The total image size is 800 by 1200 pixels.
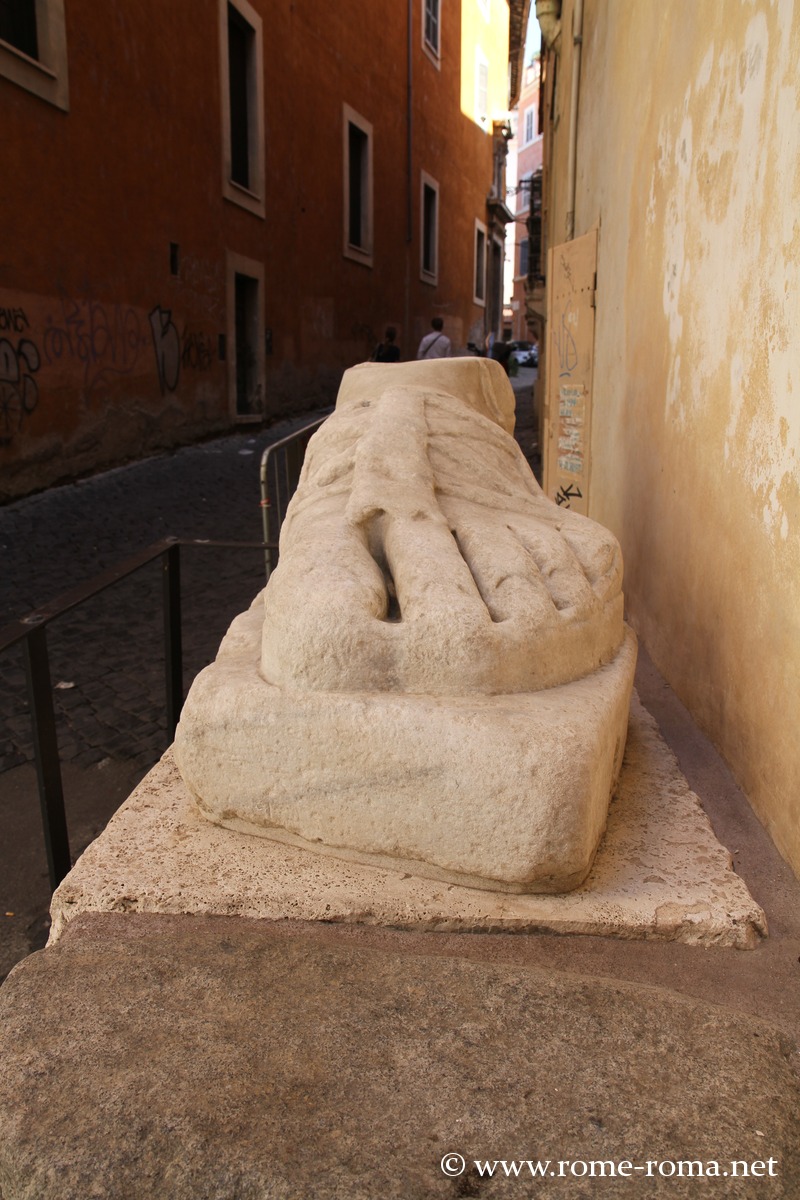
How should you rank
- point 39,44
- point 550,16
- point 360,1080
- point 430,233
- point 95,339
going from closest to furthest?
point 360,1080 → point 39,44 → point 95,339 → point 550,16 → point 430,233

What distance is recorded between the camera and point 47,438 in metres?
7.24

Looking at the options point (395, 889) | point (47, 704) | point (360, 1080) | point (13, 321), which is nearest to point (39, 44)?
point (13, 321)

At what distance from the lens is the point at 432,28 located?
55.8ft

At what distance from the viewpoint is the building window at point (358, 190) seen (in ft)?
44.8

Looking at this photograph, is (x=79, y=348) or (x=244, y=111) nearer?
(x=79, y=348)

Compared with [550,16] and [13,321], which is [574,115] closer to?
[550,16]

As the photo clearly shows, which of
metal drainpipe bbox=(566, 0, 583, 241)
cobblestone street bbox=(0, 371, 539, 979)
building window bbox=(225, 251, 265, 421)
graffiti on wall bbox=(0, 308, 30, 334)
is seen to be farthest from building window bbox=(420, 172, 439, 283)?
graffiti on wall bbox=(0, 308, 30, 334)

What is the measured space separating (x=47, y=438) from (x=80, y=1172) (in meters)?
6.89

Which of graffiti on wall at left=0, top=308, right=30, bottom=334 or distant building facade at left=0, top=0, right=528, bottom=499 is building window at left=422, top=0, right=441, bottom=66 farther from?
graffiti on wall at left=0, top=308, right=30, bottom=334

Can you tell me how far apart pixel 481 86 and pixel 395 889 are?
74.6 feet

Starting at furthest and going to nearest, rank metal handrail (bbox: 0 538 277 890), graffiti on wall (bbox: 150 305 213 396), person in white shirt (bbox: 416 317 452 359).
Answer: person in white shirt (bbox: 416 317 452 359) < graffiti on wall (bbox: 150 305 213 396) < metal handrail (bbox: 0 538 277 890)

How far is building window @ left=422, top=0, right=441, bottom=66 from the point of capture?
16.5 meters

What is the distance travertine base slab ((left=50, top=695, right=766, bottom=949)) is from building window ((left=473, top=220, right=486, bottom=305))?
21.8 m

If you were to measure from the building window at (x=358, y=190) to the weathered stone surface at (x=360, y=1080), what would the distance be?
13524 millimetres
